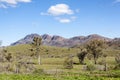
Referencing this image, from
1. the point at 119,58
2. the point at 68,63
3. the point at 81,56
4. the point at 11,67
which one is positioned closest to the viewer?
the point at 11,67

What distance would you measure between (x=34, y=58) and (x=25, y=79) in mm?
138920

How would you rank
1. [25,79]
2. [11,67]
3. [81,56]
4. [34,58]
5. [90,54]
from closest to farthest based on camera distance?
[25,79]
[11,67]
[81,56]
[90,54]
[34,58]

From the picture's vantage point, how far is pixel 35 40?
143m

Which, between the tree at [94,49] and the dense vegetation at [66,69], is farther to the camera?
the tree at [94,49]

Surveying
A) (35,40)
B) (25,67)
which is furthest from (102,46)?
(25,67)

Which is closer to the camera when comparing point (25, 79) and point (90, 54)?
point (25, 79)

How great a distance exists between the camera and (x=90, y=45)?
431 ft

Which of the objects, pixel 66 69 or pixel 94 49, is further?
pixel 94 49

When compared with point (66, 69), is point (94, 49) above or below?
above

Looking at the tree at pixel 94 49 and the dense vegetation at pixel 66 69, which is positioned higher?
the tree at pixel 94 49

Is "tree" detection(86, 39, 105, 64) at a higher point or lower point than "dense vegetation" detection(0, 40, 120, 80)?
higher

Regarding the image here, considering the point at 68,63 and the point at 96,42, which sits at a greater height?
the point at 96,42

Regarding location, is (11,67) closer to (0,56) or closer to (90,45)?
(0,56)

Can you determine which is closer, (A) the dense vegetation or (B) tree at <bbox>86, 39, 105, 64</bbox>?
(A) the dense vegetation
